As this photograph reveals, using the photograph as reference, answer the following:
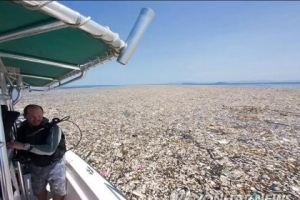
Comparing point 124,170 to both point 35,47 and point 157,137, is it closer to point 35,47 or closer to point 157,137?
point 157,137

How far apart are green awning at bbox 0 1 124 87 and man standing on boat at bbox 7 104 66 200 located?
0.67 m

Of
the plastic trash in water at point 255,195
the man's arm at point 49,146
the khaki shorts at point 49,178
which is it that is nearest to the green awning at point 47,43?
the man's arm at point 49,146

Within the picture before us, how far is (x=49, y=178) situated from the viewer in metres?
2.93

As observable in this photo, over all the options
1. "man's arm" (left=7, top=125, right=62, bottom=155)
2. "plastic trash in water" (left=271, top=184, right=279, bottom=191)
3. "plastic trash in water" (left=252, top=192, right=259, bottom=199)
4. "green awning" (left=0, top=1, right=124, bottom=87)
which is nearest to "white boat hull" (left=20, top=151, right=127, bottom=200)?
"man's arm" (left=7, top=125, right=62, bottom=155)

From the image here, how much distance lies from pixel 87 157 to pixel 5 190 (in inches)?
201

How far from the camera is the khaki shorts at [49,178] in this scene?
2.91 meters

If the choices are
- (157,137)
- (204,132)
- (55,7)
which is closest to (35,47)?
(55,7)

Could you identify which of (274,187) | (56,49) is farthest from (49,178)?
(274,187)

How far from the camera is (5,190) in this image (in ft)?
6.48

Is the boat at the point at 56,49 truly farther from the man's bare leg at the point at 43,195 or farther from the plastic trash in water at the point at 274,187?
the plastic trash in water at the point at 274,187

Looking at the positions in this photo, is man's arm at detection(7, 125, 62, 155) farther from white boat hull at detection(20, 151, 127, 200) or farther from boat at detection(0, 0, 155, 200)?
white boat hull at detection(20, 151, 127, 200)

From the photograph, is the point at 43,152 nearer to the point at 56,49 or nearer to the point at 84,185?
the point at 84,185

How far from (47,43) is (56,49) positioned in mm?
194

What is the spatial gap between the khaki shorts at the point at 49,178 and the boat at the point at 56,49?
104 millimetres
